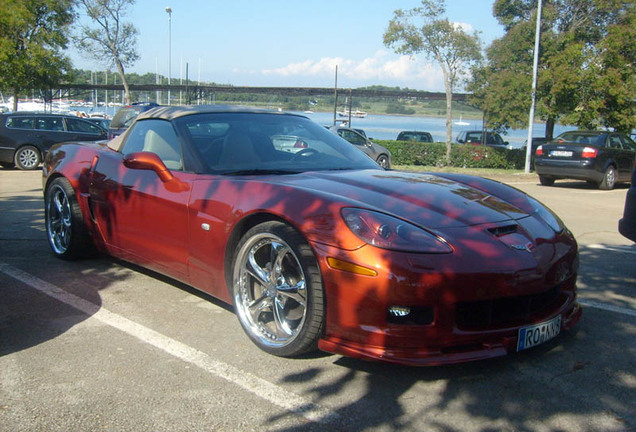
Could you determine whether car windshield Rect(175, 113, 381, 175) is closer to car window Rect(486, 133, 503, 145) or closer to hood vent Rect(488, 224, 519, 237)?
hood vent Rect(488, 224, 519, 237)

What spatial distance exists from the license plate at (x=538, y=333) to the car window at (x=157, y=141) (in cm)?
250

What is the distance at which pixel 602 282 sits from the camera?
5.15 m

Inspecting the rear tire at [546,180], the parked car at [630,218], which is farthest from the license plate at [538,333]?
the rear tire at [546,180]

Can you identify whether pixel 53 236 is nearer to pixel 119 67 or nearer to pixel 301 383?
pixel 301 383

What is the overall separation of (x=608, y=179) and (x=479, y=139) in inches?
564

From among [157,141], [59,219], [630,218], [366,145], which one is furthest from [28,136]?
[630,218]

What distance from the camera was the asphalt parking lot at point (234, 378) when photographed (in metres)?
2.70

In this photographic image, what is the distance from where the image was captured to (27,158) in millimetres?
16375

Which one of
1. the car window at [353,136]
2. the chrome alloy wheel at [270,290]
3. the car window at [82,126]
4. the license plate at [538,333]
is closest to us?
the license plate at [538,333]

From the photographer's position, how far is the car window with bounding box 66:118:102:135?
57.8 feet

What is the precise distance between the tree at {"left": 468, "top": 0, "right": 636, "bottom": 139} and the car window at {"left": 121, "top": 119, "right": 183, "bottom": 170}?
60.9 ft

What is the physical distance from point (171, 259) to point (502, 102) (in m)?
21.5

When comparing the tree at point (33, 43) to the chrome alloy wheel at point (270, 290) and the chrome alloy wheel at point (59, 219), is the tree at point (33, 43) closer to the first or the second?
the chrome alloy wheel at point (59, 219)

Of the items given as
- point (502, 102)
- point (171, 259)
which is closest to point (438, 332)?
point (171, 259)
